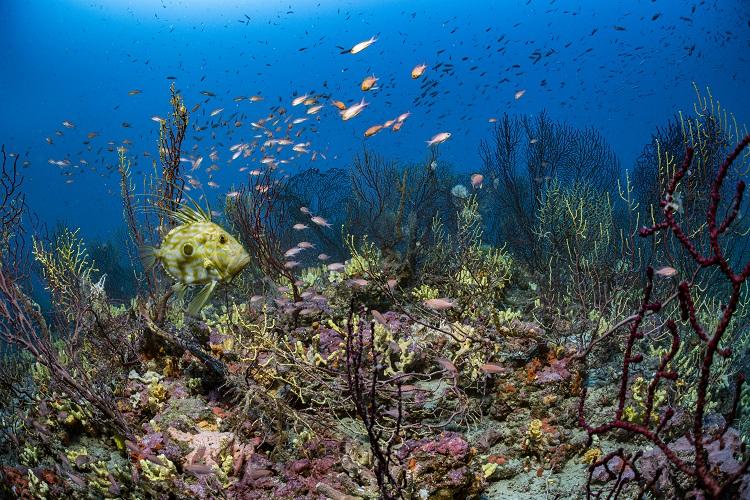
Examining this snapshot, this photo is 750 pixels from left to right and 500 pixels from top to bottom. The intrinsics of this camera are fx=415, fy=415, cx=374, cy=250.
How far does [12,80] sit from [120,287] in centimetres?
5669

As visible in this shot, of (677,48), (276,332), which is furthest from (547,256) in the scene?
(677,48)

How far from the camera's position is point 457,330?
5422 mm

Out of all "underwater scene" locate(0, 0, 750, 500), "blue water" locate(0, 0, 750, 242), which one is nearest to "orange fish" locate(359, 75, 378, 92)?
"underwater scene" locate(0, 0, 750, 500)

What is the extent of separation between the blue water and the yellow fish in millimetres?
55661

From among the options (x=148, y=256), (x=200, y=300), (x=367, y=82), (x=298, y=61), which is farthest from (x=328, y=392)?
(x=298, y=61)

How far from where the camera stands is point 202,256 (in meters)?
2.81

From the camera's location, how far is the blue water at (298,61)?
62938 mm

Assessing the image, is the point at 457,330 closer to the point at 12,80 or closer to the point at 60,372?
the point at 60,372

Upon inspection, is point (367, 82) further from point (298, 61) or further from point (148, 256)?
point (298, 61)

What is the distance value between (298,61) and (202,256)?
10132 centimetres

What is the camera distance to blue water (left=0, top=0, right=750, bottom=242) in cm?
6294

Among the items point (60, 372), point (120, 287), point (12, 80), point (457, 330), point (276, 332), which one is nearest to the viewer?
point (60, 372)

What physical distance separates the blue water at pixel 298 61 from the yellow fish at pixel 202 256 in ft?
183

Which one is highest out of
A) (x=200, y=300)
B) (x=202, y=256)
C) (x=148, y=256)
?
(x=148, y=256)
